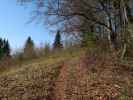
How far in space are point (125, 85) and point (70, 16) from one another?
766 centimetres

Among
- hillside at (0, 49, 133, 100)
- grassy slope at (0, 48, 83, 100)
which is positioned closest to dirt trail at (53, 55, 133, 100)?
hillside at (0, 49, 133, 100)

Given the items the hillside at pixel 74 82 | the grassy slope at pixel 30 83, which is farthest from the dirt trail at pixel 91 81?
the grassy slope at pixel 30 83

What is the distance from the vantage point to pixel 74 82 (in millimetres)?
10430

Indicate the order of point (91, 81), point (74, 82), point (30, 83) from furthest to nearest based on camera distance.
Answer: point (30, 83) → point (74, 82) → point (91, 81)

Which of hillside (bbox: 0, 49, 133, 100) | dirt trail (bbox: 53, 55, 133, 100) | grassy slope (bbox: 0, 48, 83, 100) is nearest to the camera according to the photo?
dirt trail (bbox: 53, 55, 133, 100)

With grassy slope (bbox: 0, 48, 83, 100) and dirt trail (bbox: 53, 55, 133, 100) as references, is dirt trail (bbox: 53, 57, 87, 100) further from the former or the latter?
grassy slope (bbox: 0, 48, 83, 100)

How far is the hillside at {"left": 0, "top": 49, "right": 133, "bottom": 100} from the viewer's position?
354 inches

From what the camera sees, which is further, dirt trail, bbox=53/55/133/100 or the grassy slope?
the grassy slope

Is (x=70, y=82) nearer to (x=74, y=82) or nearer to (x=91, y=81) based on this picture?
(x=74, y=82)

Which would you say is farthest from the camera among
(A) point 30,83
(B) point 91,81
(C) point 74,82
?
(A) point 30,83

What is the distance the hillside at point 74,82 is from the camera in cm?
899

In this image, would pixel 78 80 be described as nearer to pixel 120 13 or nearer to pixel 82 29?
pixel 120 13

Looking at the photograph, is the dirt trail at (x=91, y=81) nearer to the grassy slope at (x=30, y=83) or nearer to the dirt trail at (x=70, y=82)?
the dirt trail at (x=70, y=82)

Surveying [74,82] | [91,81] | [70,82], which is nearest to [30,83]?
[70,82]
